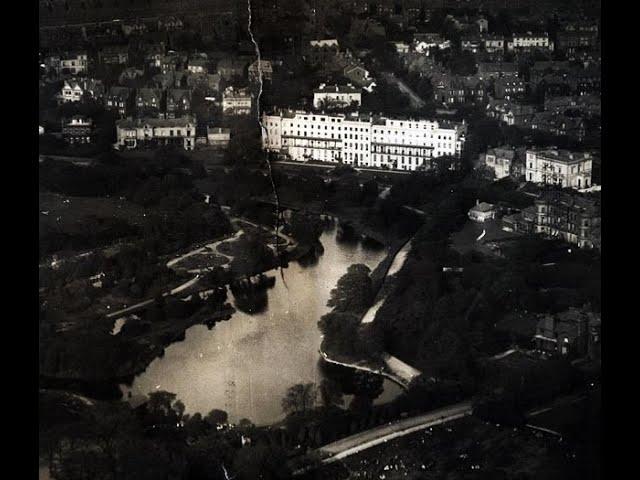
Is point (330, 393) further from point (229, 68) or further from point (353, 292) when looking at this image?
point (229, 68)

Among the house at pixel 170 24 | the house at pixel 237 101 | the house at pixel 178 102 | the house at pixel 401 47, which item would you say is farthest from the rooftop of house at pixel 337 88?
the house at pixel 170 24

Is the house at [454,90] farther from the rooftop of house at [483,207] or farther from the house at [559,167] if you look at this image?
the rooftop of house at [483,207]

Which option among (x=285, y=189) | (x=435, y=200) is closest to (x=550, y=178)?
(x=435, y=200)

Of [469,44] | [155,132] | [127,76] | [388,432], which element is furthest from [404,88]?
[388,432]

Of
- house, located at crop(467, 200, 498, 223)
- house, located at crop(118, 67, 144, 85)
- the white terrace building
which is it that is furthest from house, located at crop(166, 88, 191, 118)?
house, located at crop(467, 200, 498, 223)

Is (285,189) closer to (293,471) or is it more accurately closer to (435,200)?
(435,200)

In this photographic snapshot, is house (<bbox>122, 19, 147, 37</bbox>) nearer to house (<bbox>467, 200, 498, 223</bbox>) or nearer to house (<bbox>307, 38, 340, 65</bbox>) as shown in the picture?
house (<bbox>307, 38, 340, 65</bbox>)
